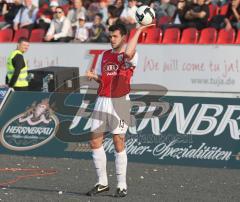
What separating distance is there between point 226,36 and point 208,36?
56 cm

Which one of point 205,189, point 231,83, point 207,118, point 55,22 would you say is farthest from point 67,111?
point 55,22

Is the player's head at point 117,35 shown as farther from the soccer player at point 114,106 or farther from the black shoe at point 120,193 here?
the black shoe at point 120,193

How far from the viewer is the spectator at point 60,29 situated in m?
21.5

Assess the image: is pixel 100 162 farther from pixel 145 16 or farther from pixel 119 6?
pixel 119 6

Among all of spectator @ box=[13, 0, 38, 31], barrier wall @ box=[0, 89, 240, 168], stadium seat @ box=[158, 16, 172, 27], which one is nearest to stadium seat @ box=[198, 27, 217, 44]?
stadium seat @ box=[158, 16, 172, 27]

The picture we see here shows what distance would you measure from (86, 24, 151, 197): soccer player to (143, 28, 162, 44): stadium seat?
11186mm

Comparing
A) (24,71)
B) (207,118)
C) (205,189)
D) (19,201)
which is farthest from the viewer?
(24,71)

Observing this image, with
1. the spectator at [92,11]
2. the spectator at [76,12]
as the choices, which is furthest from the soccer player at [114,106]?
the spectator at [92,11]

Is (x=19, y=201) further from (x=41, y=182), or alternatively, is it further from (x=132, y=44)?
(x=132, y=44)

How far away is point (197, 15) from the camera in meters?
20.0

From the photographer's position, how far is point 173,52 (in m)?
19.9

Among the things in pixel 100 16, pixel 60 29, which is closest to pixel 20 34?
pixel 60 29

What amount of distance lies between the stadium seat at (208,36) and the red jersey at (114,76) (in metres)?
10.6

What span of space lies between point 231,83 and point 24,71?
6014 mm
